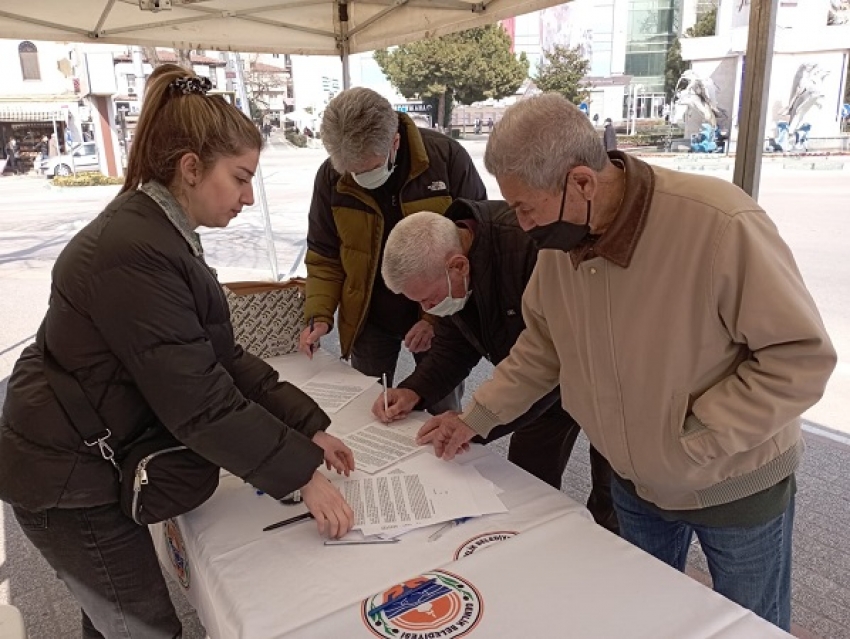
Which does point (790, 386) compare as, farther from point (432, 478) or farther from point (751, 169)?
point (751, 169)

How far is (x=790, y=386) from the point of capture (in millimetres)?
856

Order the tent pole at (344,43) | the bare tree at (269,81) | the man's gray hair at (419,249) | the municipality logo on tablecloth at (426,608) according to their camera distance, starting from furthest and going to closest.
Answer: the bare tree at (269,81), the tent pole at (344,43), the man's gray hair at (419,249), the municipality logo on tablecloth at (426,608)

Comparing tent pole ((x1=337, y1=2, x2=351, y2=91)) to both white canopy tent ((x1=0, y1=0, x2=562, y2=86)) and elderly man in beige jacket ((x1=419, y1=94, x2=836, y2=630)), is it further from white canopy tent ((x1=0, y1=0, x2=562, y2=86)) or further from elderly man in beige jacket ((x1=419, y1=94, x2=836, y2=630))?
elderly man in beige jacket ((x1=419, y1=94, x2=836, y2=630))

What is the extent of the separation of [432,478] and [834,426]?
272 cm

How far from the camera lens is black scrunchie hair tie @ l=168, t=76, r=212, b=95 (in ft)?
3.15

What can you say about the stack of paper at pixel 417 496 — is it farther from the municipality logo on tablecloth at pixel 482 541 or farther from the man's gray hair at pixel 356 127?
the man's gray hair at pixel 356 127

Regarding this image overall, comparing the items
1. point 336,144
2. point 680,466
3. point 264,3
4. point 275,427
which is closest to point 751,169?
point 336,144

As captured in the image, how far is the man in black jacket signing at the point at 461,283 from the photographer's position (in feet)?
4.74

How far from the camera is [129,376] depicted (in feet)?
3.01

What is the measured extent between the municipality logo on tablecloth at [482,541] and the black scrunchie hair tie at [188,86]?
810 millimetres

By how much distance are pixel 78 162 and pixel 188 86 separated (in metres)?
14.9

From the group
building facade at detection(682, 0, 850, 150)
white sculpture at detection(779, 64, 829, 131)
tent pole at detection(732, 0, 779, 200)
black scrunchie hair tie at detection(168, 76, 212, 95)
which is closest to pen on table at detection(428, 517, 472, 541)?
black scrunchie hair tie at detection(168, 76, 212, 95)

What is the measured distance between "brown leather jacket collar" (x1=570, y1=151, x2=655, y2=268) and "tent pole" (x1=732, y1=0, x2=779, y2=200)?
1.31 m

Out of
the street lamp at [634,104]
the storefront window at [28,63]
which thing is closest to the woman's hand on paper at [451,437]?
the street lamp at [634,104]
